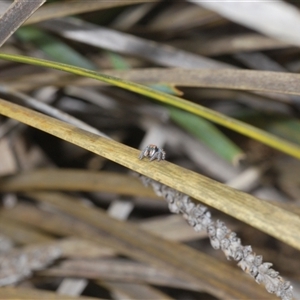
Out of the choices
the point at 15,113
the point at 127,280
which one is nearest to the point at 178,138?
the point at 127,280

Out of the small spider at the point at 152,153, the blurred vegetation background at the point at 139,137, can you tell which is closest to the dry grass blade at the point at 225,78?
the blurred vegetation background at the point at 139,137

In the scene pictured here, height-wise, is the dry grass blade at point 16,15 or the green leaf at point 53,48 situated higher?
the dry grass blade at point 16,15

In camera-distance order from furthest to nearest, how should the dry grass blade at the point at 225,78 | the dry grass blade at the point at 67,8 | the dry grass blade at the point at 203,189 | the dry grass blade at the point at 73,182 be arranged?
the dry grass blade at the point at 73,182 → the dry grass blade at the point at 67,8 → the dry grass blade at the point at 225,78 → the dry grass blade at the point at 203,189

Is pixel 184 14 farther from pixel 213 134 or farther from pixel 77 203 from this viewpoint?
pixel 77 203

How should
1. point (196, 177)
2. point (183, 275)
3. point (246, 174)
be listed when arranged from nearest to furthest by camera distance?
1. point (196, 177)
2. point (183, 275)
3. point (246, 174)

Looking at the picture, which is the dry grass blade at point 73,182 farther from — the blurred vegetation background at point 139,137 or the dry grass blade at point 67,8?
the dry grass blade at point 67,8

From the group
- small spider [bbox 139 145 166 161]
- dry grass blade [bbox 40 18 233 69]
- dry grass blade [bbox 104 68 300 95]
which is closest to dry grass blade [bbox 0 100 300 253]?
small spider [bbox 139 145 166 161]
